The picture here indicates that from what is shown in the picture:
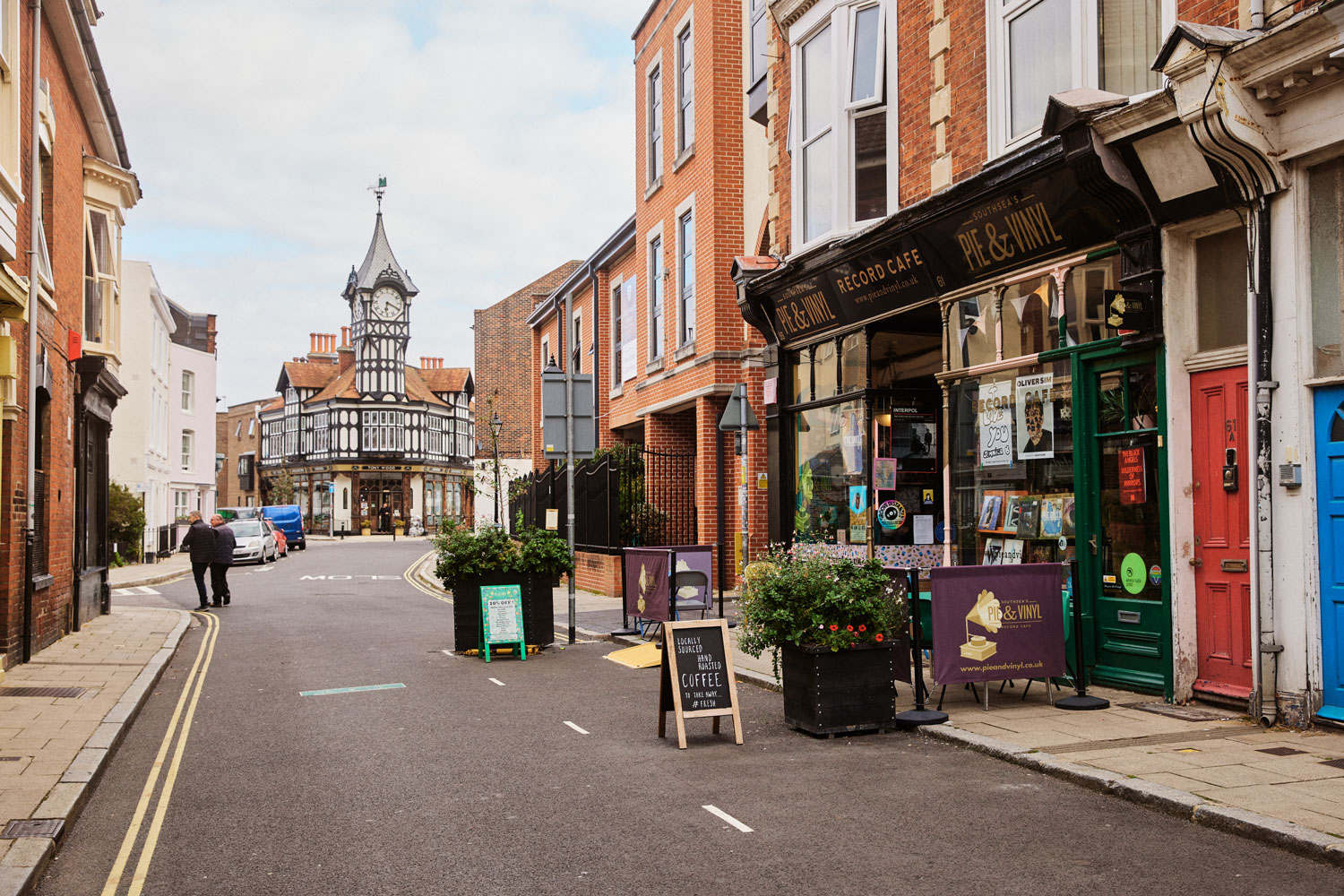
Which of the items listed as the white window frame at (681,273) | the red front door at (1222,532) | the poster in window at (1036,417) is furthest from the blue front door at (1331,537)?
the white window frame at (681,273)

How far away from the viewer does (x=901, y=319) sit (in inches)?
497

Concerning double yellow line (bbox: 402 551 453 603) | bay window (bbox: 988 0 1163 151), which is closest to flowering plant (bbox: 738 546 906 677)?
bay window (bbox: 988 0 1163 151)

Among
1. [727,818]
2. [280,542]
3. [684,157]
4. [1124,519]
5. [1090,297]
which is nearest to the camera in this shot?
[727,818]

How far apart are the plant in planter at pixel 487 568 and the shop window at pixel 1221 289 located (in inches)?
294

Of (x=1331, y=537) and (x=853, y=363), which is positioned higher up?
(x=853, y=363)

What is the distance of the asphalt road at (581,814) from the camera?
4879 millimetres

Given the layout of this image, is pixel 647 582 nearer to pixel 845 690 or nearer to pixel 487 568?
pixel 487 568

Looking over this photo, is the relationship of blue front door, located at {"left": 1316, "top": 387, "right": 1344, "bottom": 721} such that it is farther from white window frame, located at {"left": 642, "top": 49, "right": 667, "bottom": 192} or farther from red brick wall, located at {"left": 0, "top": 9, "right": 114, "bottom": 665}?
white window frame, located at {"left": 642, "top": 49, "right": 667, "bottom": 192}

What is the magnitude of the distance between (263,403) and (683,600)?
8336 centimetres

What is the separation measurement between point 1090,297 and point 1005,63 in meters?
2.53

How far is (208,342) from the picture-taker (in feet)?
178

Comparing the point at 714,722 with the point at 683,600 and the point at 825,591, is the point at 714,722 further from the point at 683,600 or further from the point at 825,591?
the point at 683,600

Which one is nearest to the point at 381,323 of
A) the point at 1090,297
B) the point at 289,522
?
the point at 289,522

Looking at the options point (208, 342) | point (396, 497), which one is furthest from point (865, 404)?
point (396, 497)
